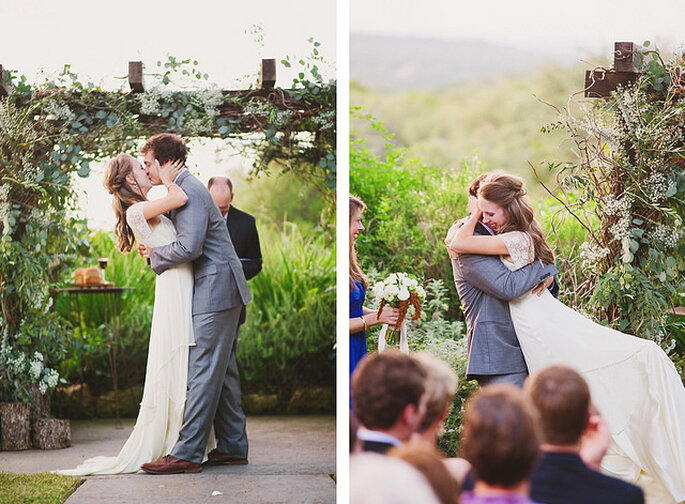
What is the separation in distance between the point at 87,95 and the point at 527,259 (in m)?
2.71

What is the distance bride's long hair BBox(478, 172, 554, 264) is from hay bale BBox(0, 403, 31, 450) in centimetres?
318

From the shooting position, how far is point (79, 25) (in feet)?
16.4

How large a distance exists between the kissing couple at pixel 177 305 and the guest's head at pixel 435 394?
5.05 feet

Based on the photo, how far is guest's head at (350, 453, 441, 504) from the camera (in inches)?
116

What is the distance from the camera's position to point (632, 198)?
13.1 feet

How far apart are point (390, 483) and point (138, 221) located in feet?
7.36

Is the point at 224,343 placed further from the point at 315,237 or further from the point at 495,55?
the point at 315,237

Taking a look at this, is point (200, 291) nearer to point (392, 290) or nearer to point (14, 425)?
point (392, 290)

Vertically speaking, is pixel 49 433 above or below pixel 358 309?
below

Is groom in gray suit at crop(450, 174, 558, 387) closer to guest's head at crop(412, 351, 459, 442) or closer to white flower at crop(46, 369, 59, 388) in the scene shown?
guest's head at crop(412, 351, 459, 442)

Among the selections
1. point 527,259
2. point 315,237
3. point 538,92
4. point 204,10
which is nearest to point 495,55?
point 538,92

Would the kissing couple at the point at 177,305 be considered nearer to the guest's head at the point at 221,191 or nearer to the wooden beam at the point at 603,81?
the guest's head at the point at 221,191

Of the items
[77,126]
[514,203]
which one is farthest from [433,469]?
[77,126]

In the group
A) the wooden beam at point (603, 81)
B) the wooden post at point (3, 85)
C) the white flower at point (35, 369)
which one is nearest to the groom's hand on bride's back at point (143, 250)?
the white flower at point (35, 369)
